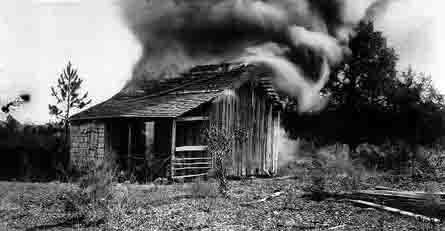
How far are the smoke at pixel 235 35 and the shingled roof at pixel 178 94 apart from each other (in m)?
0.90

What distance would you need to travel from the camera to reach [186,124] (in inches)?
699

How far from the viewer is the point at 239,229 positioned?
8.34 m

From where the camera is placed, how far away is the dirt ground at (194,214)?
8.64m

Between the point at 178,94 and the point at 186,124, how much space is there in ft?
6.48

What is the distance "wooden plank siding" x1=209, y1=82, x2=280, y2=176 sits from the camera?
709 inches

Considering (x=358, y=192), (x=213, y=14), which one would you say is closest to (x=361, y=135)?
(x=213, y=14)

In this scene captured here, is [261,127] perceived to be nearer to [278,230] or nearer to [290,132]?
[290,132]

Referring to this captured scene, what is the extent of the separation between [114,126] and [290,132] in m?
13.4

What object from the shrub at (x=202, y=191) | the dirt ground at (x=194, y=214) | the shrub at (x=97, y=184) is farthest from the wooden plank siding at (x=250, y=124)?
the shrub at (x=97, y=184)

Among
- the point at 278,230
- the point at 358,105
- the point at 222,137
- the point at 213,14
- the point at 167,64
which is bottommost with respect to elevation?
the point at 278,230

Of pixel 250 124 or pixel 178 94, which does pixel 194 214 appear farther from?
pixel 178 94

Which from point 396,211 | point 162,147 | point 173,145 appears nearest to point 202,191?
point 173,145

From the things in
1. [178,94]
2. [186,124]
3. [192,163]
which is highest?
[178,94]

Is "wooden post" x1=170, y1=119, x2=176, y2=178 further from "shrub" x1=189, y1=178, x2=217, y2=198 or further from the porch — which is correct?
"shrub" x1=189, y1=178, x2=217, y2=198
